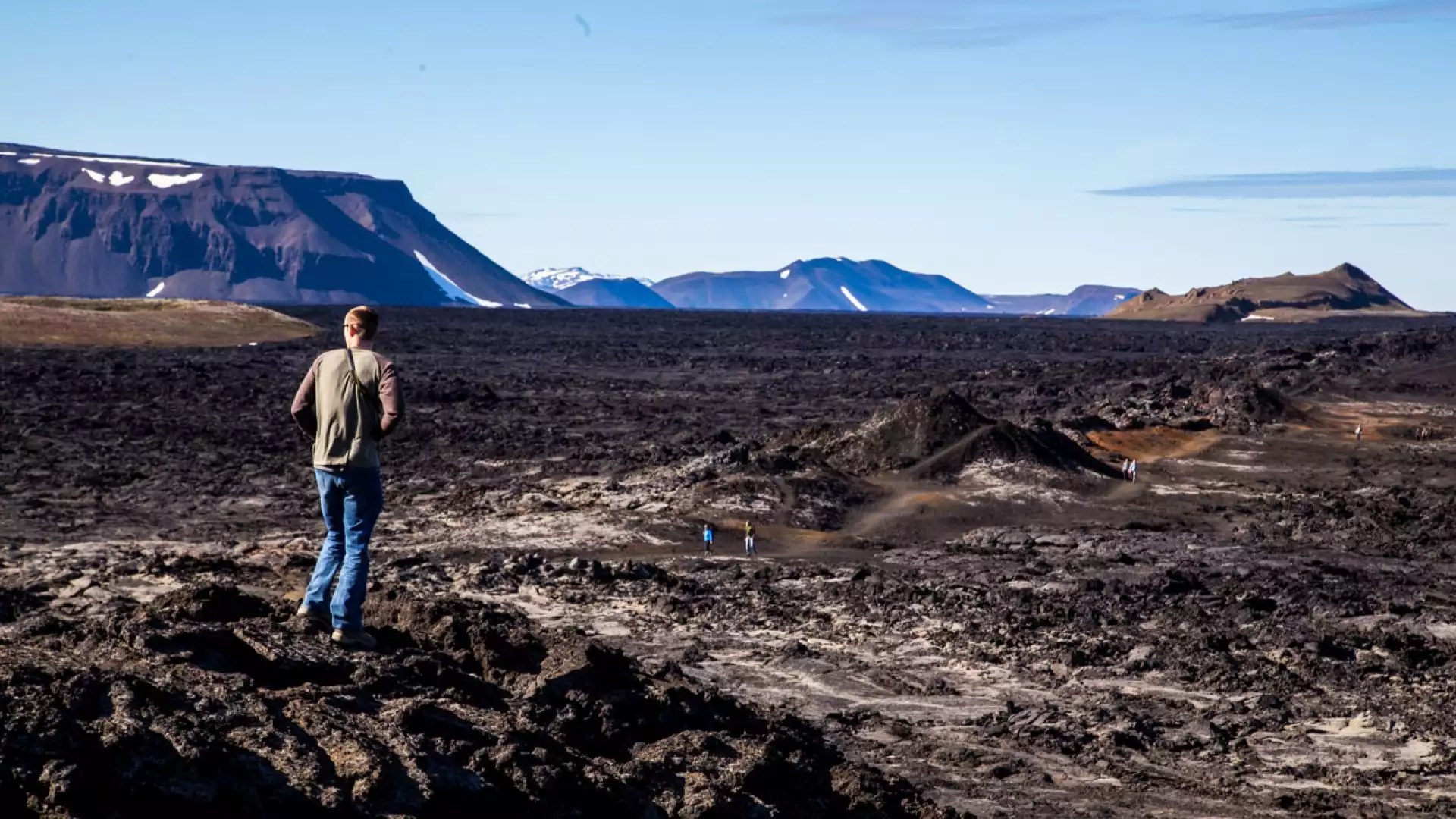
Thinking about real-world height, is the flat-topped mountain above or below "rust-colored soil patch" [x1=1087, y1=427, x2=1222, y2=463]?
above

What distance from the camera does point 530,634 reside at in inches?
423

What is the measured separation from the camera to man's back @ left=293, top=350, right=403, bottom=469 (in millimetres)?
8836

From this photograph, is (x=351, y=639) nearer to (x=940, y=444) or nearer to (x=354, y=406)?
(x=354, y=406)

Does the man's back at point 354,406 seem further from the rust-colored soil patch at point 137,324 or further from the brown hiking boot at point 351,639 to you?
the rust-colored soil patch at point 137,324

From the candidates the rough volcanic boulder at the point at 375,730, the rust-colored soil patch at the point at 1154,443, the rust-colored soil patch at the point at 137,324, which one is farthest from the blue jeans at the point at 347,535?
the rust-colored soil patch at the point at 137,324

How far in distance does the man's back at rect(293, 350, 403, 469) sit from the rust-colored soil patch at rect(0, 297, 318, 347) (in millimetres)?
61980

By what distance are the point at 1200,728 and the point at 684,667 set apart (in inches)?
176

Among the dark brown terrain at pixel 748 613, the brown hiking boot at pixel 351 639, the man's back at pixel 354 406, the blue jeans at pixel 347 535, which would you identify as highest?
the man's back at pixel 354 406

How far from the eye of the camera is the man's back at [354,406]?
8836 millimetres

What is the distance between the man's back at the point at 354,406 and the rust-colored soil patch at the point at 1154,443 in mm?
24865

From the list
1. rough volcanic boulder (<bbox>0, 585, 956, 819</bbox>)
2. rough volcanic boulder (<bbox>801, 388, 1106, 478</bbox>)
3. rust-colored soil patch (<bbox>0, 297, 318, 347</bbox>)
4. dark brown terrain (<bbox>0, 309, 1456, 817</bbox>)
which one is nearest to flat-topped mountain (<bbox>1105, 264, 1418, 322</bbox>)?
rust-colored soil patch (<bbox>0, 297, 318, 347</bbox>)

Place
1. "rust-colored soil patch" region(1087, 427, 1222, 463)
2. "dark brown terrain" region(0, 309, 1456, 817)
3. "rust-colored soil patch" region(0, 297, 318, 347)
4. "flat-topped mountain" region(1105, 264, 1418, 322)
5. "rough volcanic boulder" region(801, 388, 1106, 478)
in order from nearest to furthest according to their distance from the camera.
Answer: "dark brown terrain" region(0, 309, 1456, 817)
"rough volcanic boulder" region(801, 388, 1106, 478)
"rust-colored soil patch" region(1087, 427, 1222, 463)
"rust-colored soil patch" region(0, 297, 318, 347)
"flat-topped mountain" region(1105, 264, 1418, 322)

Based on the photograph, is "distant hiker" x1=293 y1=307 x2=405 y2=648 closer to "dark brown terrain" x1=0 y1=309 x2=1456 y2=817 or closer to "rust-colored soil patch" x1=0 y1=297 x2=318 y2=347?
"dark brown terrain" x1=0 y1=309 x2=1456 y2=817

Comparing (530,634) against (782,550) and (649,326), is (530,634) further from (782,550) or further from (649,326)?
(649,326)
